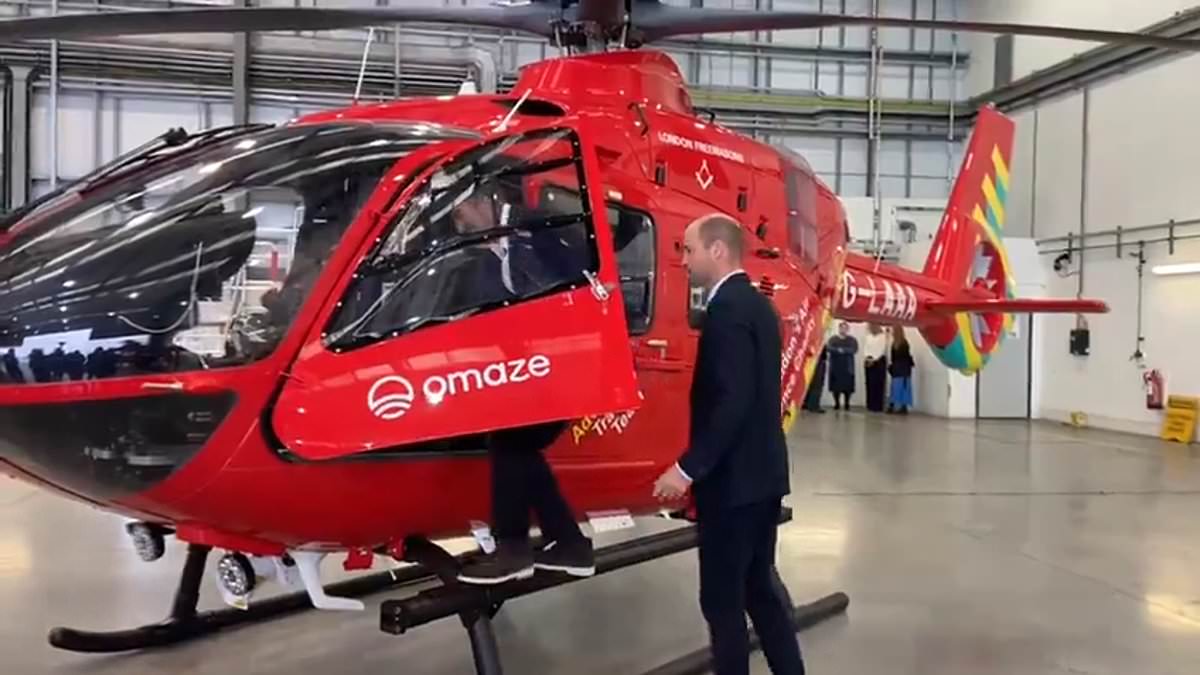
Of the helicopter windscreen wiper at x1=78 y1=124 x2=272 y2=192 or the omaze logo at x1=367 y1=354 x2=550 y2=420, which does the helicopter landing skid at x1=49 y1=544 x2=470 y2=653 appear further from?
the helicopter windscreen wiper at x1=78 y1=124 x2=272 y2=192

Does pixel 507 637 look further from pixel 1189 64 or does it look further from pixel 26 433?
pixel 1189 64

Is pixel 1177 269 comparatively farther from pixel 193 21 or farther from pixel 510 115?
pixel 193 21

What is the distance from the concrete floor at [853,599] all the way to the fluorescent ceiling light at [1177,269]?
4.48m

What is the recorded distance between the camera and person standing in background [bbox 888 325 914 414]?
15.5m

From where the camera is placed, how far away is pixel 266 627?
15.0 ft

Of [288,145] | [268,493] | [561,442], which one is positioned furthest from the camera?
[561,442]

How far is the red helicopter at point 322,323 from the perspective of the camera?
2711 millimetres

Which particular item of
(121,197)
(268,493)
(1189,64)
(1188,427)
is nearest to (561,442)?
(268,493)

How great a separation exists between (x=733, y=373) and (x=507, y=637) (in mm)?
2027

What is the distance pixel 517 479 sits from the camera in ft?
10.8

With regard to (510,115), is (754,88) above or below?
above

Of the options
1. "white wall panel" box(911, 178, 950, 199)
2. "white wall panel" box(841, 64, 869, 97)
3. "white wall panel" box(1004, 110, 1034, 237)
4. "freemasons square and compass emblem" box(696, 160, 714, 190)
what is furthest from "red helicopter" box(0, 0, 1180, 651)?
"white wall panel" box(911, 178, 950, 199)

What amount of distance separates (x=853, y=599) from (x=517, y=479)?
250 cm

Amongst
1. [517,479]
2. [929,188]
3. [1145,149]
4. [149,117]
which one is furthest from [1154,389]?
[149,117]
